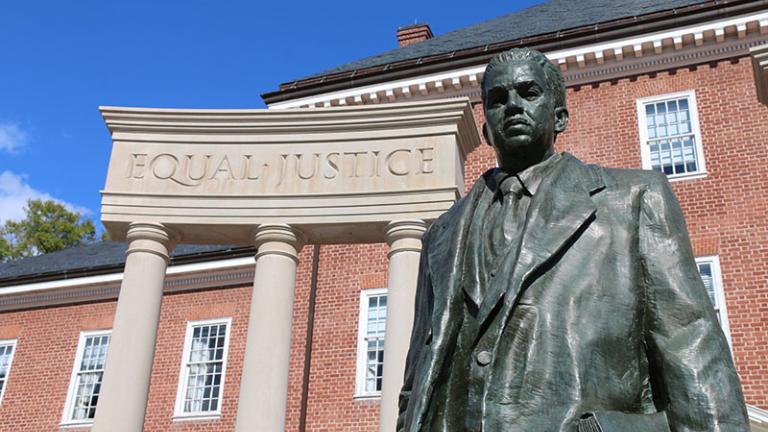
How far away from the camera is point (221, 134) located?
15578mm

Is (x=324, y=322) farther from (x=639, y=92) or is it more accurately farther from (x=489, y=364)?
(x=489, y=364)

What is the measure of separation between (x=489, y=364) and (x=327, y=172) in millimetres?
12802

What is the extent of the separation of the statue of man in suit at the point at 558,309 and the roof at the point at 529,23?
19.0 meters

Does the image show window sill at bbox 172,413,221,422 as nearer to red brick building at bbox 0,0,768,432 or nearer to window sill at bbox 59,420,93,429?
red brick building at bbox 0,0,768,432

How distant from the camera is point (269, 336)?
13.5m

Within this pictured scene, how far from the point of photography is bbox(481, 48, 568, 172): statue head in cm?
265

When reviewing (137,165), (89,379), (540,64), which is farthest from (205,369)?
(540,64)

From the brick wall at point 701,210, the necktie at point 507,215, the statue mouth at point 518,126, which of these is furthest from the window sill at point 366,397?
the statue mouth at point 518,126

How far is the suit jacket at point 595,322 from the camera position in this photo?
2227 millimetres

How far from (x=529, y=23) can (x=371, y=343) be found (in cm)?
1004

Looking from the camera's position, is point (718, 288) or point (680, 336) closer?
point (680, 336)

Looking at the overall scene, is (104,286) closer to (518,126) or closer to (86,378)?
(86,378)

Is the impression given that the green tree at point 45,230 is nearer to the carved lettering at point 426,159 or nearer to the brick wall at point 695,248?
the brick wall at point 695,248

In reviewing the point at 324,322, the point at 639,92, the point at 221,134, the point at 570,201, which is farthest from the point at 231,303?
the point at 570,201
